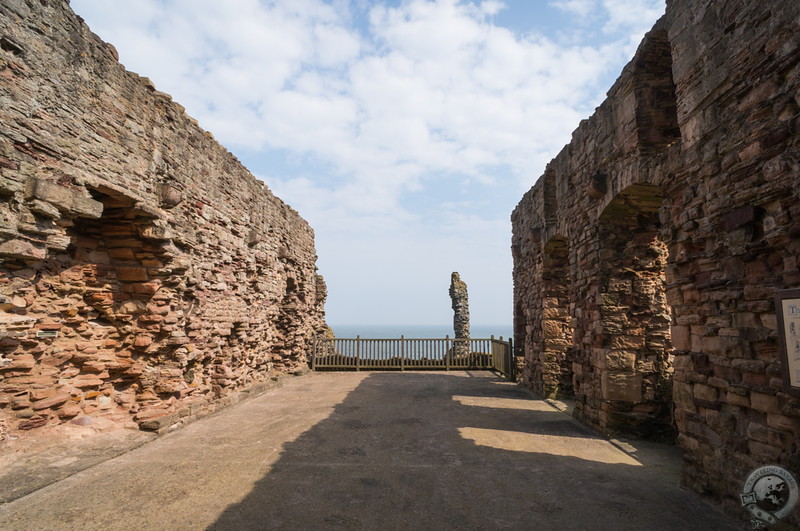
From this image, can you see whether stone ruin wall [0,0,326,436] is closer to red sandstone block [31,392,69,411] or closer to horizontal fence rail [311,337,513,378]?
red sandstone block [31,392,69,411]

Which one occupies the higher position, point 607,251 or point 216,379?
point 607,251

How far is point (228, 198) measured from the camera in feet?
27.7

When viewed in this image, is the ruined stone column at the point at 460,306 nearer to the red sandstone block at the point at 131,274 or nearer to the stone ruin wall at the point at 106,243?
the stone ruin wall at the point at 106,243

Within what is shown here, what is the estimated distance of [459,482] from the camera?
4.18 m

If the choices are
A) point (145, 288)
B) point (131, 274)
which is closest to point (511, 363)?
point (145, 288)

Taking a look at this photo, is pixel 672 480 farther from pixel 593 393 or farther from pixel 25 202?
pixel 25 202

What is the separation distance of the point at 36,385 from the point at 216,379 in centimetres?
342

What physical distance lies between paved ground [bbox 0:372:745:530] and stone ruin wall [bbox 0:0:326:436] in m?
1.16

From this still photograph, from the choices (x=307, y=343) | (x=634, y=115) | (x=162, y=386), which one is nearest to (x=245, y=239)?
(x=162, y=386)

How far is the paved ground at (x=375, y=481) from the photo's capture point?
3.42 metres

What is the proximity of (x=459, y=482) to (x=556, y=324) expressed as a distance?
620 cm

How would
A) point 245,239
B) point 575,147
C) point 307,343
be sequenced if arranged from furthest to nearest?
point 307,343 → point 245,239 → point 575,147

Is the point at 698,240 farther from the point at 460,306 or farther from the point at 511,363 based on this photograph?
the point at 460,306

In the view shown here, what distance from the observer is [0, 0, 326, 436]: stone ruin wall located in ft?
14.3
